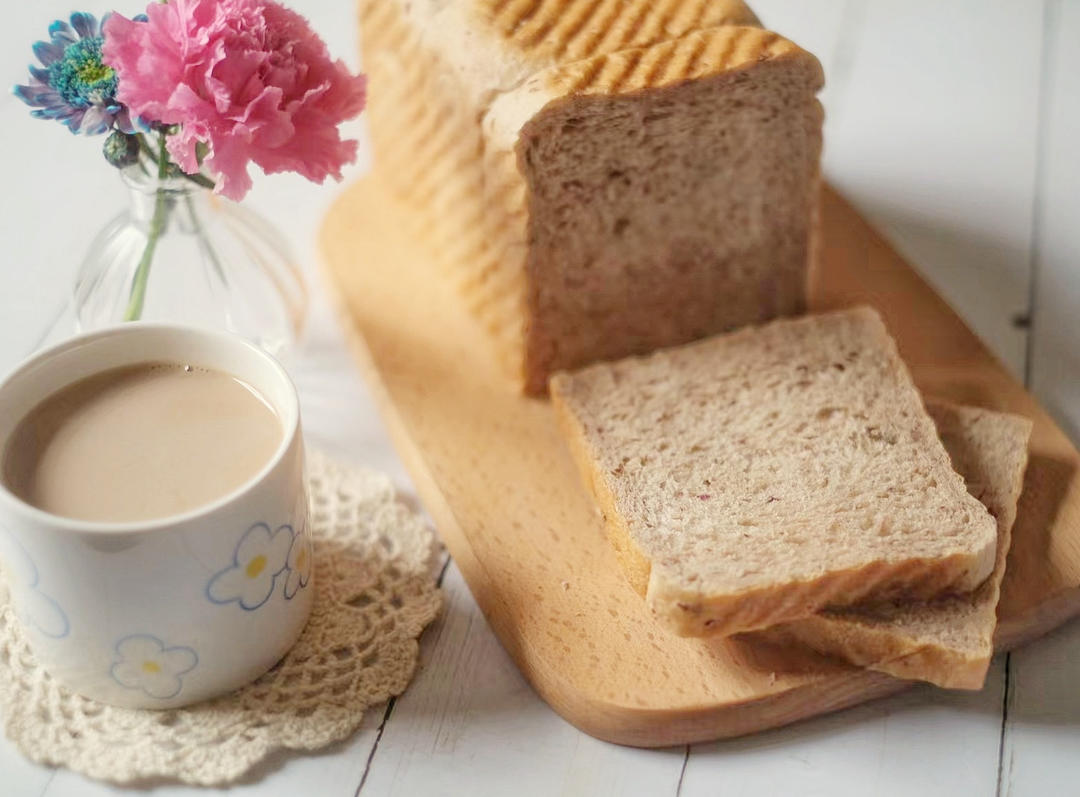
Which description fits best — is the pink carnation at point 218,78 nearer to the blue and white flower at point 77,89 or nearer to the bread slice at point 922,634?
the blue and white flower at point 77,89

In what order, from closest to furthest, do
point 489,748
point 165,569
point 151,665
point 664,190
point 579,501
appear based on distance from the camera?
point 165,569, point 151,665, point 489,748, point 579,501, point 664,190

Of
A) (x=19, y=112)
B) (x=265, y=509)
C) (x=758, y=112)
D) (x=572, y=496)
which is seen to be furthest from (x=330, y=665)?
(x=19, y=112)

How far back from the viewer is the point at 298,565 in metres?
1.94

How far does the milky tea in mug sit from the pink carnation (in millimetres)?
289

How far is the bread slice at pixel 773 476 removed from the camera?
1.92 m

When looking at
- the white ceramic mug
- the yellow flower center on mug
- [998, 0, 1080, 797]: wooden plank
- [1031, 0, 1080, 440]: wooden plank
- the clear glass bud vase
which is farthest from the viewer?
[1031, 0, 1080, 440]: wooden plank

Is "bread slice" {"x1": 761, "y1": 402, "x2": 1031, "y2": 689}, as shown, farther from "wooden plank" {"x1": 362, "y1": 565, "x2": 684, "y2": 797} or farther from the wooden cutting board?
"wooden plank" {"x1": 362, "y1": 565, "x2": 684, "y2": 797}

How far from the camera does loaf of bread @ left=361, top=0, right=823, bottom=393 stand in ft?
7.27

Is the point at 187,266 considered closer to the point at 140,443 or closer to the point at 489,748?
the point at 140,443

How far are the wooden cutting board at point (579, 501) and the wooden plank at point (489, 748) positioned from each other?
0.03m

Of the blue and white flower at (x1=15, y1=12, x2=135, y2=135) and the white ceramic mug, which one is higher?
the blue and white flower at (x1=15, y1=12, x2=135, y2=135)

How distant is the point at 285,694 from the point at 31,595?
379 mm

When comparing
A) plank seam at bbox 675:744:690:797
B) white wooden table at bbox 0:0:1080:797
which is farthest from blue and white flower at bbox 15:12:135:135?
plank seam at bbox 675:744:690:797

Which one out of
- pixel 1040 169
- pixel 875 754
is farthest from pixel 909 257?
pixel 875 754
